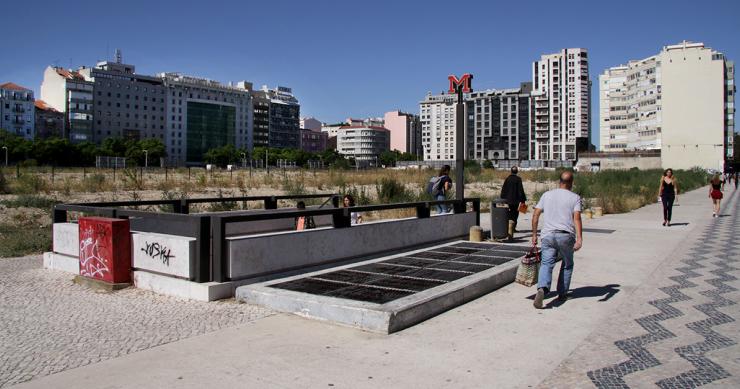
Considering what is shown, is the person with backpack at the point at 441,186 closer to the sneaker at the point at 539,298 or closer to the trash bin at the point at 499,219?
the trash bin at the point at 499,219

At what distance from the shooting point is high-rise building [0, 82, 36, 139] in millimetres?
123044

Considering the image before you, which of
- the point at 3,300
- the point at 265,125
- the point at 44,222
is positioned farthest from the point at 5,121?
the point at 3,300

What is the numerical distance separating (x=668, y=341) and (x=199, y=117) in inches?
6099

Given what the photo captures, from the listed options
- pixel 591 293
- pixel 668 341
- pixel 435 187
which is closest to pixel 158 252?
pixel 591 293

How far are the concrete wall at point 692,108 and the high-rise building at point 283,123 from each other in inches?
4324

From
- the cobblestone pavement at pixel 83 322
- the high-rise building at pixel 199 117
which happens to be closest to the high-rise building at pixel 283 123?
the high-rise building at pixel 199 117

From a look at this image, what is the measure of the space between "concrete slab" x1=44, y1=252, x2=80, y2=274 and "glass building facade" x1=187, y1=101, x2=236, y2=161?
145 m

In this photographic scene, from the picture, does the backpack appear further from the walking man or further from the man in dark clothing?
the walking man

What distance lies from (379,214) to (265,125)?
161216 millimetres

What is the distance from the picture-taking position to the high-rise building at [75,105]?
130625 mm

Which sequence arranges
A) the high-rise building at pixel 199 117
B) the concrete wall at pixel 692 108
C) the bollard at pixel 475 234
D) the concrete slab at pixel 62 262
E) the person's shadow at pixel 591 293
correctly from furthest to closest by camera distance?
1. the high-rise building at pixel 199 117
2. the concrete wall at pixel 692 108
3. the bollard at pixel 475 234
4. the concrete slab at pixel 62 262
5. the person's shadow at pixel 591 293

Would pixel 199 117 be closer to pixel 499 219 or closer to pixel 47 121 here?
pixel 47 121

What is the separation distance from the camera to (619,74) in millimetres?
147250

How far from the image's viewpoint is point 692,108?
111 metres
